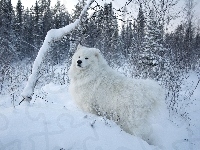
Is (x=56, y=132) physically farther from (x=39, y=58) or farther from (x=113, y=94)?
(x=39, y=58)

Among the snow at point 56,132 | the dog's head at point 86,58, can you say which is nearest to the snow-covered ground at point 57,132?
the snow at point 56,132

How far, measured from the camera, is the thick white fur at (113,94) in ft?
12.8

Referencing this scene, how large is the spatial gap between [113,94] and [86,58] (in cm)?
106

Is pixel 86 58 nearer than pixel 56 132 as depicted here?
No

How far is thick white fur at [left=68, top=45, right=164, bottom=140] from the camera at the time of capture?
3902mm

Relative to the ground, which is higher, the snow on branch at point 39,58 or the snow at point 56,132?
the snow on branch at point 39,58

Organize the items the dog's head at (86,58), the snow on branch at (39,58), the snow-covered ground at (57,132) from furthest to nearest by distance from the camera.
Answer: the dog's head at (86,58)
the snow on branch at (39,58)
the snow-covered ground at (57,132)

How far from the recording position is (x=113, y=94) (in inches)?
165

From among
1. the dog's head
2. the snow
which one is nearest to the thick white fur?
the dog's head

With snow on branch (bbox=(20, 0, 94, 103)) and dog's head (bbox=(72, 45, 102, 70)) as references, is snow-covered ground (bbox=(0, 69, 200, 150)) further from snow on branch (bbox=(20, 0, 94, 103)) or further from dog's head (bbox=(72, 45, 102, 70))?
dog's head (bbox=(72, 45, 102, 70))

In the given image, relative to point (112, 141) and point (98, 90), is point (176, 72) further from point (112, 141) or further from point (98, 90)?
point (112, 141)

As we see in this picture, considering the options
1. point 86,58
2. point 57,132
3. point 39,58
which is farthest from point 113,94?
point 57,132

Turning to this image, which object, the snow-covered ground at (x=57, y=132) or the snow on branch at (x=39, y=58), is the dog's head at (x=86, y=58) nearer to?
the snow on branch at (x=39, y=58)

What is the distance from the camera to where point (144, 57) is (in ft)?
40.5
